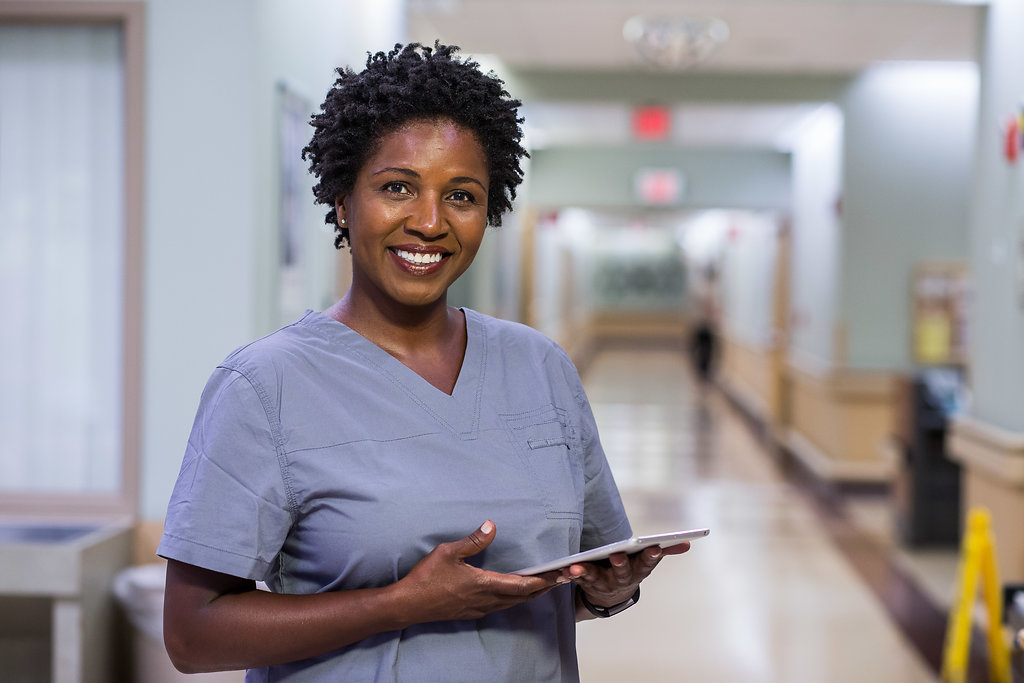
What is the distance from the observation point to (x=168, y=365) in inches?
121

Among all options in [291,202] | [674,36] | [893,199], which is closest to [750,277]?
[893,199]

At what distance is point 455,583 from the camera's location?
3.79ft

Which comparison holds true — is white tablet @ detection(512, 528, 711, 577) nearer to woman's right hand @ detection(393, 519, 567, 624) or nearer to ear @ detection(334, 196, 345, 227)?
woman's right hand @ detection(393, 519, 567, 624)

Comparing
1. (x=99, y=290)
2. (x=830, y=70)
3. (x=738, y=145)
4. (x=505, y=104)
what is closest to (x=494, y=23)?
(x=830, y=70)

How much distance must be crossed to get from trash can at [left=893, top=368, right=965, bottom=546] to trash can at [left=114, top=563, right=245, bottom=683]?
14.5 ft

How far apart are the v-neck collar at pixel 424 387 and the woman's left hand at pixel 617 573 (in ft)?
0.67

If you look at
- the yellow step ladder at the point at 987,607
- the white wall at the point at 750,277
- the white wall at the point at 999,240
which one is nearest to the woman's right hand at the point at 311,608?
the yellow step ladder at the point at 987,607

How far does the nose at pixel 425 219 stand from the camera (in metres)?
1.28

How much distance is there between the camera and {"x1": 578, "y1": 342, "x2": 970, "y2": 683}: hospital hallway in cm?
420

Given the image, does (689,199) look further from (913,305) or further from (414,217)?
(414,217)

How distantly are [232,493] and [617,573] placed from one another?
452 mm

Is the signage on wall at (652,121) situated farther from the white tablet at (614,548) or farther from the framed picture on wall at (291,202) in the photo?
the white tablet at (614,548)

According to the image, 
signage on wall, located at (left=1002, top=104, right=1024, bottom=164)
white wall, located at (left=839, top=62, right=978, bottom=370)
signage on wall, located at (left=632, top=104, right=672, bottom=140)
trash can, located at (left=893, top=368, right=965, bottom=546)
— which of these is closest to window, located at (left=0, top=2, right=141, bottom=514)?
signage on wall, located at (left=1002, top=104, right=1024, bottom=164)

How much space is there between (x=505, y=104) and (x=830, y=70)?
271 inches
